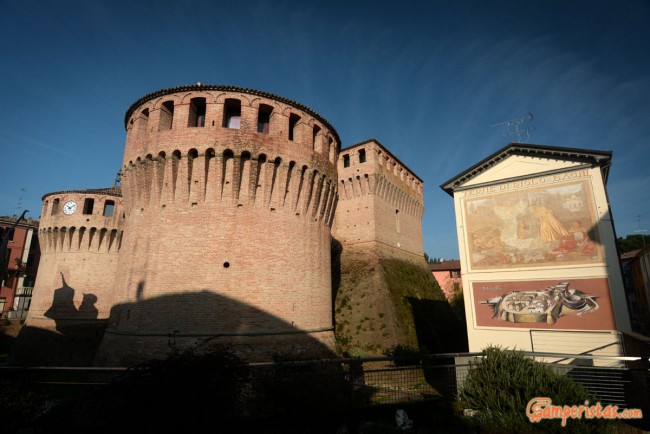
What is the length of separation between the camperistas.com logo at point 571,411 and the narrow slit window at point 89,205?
93.9 ft

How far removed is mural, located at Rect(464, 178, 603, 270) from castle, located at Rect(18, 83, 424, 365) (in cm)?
714

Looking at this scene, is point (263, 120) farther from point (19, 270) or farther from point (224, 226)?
point (19, 270)

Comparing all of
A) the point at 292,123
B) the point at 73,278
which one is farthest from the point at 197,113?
the point at 73,278

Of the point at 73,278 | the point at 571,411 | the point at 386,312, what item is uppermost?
the point at 73,278

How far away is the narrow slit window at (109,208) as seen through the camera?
2555cm

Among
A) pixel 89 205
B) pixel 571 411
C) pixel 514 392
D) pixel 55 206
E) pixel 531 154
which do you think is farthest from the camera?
pixel 89 205

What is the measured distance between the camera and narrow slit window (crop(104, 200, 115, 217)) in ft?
83.8

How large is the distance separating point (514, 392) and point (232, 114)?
14.7 m

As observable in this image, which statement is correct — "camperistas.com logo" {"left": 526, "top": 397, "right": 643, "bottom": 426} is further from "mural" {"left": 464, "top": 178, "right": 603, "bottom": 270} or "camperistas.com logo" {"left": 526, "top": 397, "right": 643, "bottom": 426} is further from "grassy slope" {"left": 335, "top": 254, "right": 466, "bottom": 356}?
"grassy slope" {"left": 335, "top": 254, "right": 466, "bottom": 356}

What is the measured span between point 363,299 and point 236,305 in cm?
1088

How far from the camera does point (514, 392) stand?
24.9 feet

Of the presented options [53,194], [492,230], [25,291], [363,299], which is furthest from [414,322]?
[25,291]

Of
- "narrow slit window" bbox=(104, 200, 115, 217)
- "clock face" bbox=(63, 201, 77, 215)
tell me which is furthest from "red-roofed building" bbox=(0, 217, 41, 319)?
"narrow slit window" bbox=(104, 200, 115, 217)

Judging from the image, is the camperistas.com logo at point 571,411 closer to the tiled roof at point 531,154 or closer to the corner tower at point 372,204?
the tiled roof at point 531,154
